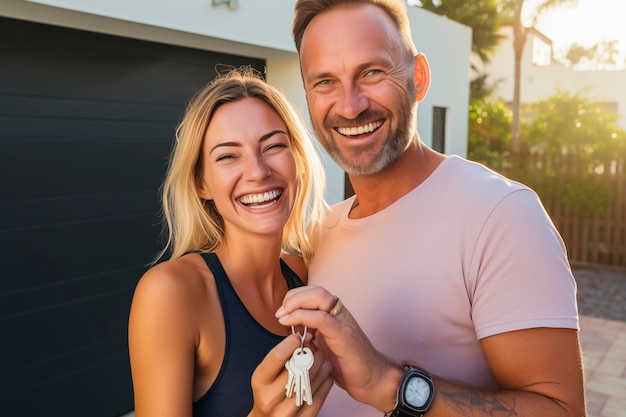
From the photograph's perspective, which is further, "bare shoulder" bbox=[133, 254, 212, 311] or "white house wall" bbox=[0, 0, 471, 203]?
"white house wall" bbox=[0, 0, 471, 203]

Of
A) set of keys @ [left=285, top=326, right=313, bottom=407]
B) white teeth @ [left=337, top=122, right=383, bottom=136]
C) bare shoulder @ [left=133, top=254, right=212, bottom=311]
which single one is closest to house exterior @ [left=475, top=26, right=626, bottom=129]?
white teeth @ [left=337, top=122, right=383, bottom=136]

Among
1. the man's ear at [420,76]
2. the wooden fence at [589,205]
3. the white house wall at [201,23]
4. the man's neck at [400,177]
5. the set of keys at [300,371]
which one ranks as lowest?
the wooden fence at [589,205]

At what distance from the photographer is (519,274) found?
170 cm

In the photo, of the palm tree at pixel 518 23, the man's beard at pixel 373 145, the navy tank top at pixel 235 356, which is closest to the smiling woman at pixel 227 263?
the navy tank top at pixel 235 356

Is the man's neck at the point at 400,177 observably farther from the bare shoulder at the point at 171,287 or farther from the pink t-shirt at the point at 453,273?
the bare shoulder at the point at 171,287

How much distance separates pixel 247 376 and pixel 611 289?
10160 millimetres

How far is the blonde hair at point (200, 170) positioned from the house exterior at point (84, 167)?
1.98 m

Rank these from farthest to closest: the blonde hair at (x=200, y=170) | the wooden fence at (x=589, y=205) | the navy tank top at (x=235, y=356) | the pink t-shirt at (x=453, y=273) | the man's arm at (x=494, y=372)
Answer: the wooden fence at (x=589, y=205)
the blonde hair at (x=200, y=170)
the navy tank top at (x=235, y=356)
the pink t-shirt at (x=453, y=273)
the man's arm at (x=494, y=372)

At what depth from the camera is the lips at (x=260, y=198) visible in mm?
2340

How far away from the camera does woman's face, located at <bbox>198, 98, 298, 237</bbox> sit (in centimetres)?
233

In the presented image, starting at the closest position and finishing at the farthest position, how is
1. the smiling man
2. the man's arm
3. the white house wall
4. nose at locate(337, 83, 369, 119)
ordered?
the man's arm < the smiling man < nose at locate(337, 83, 369, 119) < the white house wall

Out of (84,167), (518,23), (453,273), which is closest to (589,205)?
(84,167)

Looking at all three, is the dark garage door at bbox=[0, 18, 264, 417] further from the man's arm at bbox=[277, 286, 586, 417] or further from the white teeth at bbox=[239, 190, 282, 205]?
the man's arm at bbox=[277, 286, 586, 417]

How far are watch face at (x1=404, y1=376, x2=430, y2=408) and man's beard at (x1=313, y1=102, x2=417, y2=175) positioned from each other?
2.76 ft
